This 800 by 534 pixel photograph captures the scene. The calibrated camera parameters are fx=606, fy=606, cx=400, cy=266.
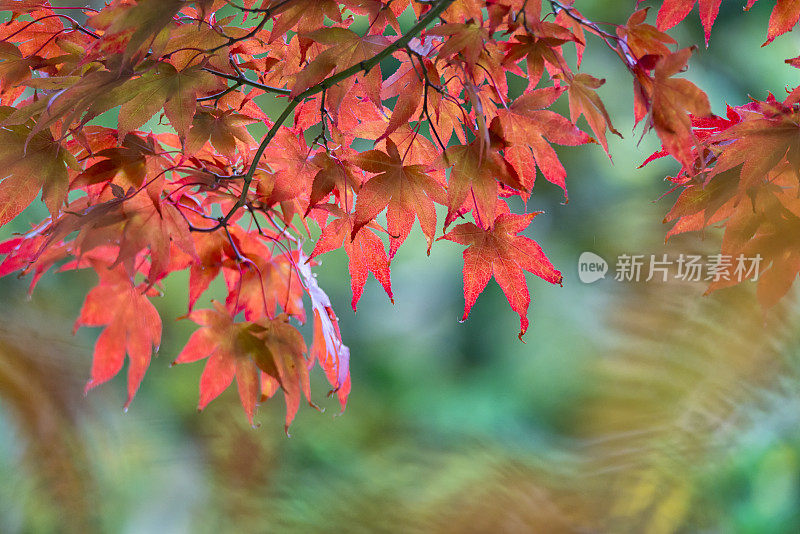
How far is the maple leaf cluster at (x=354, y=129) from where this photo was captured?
42 cm

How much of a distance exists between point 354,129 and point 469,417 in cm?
121

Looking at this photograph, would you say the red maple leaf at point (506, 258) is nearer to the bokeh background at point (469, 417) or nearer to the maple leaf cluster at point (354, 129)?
the maple leaf cluster at point (354, 129)

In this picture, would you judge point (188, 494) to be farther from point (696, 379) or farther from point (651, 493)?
point (696, 379)

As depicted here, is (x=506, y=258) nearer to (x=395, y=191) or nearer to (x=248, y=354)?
(x=395, y=191)

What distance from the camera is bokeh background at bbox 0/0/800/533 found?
4.88 feet

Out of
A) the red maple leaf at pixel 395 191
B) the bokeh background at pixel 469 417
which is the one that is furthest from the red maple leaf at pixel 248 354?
the bokeh background at pixel 469 417

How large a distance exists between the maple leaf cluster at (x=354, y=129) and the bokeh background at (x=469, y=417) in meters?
1.00

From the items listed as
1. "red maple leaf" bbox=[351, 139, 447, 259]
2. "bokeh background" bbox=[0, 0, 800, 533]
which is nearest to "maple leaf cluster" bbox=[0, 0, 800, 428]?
"red maple leaf" bbox=[351, 139, 447, 259]

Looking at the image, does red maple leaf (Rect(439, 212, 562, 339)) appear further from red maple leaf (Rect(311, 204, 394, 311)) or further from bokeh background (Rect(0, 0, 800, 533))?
bokeh background (Rect(0, 0, 800, 533))

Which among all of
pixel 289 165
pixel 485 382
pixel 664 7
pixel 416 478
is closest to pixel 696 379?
pixel 485 382

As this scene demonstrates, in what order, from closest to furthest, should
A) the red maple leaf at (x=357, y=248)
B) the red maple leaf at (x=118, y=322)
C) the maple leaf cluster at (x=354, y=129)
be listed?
the maple leaf cluster at (x=354, y=129) < the red maple leaf at (x=357, y=248) < the red maple leaf at (x=118, y=322)

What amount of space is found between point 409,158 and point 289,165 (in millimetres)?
108

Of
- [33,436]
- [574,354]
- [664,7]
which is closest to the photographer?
[664,7]

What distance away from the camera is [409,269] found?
5.50ft
